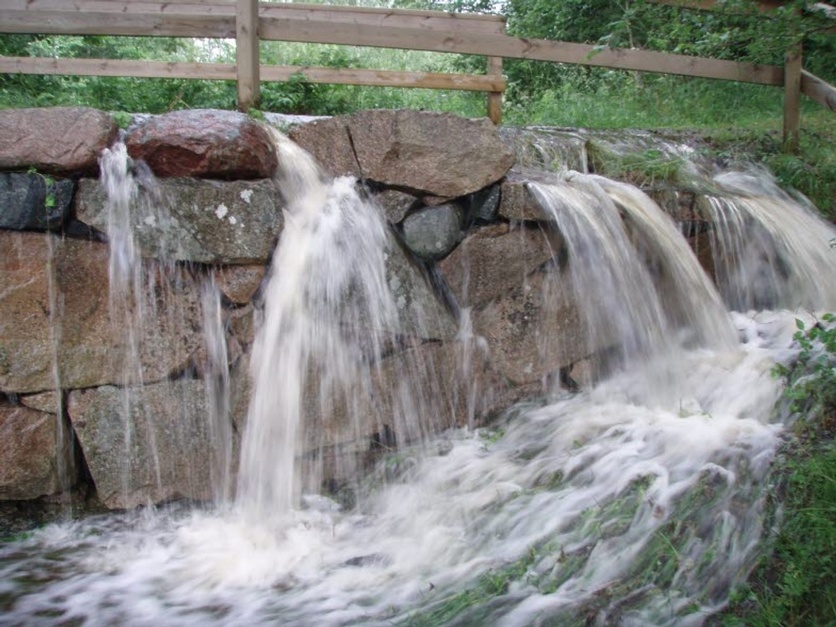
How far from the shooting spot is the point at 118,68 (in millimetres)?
5793

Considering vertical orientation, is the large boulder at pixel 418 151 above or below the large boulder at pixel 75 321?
above

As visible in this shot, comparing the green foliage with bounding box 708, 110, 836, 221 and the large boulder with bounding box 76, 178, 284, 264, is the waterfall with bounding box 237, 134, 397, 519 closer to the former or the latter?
the large boulder with bounding box 76, 178, 284, 264

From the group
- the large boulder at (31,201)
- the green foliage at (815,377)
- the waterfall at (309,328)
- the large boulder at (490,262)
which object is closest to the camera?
the green foliage at (815,377)

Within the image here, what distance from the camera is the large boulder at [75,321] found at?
154 inches

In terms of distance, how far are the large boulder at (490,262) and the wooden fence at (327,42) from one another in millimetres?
1596

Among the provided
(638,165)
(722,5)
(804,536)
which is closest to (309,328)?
(804,536)

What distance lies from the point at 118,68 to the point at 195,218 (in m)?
2.58

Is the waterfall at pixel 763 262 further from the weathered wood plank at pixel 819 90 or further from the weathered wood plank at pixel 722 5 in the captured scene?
the weathered wood plank at pixel 819 90

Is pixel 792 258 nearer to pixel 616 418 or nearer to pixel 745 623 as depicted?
pixel 616 418

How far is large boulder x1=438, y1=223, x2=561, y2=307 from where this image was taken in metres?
4.59

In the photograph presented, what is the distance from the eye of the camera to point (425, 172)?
4.49m

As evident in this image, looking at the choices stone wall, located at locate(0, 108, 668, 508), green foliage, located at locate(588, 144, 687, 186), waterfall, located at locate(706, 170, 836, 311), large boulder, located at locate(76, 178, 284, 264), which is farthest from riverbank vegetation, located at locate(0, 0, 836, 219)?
large boulder, located at locate(76, 178, 284, 264)

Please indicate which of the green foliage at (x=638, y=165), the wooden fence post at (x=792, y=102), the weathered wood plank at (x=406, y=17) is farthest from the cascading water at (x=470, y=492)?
the wooden fence post at (x=792, y=102)

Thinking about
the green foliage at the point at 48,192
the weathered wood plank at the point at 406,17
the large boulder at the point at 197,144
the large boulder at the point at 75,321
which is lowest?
the large boulder at the point at 75,321
